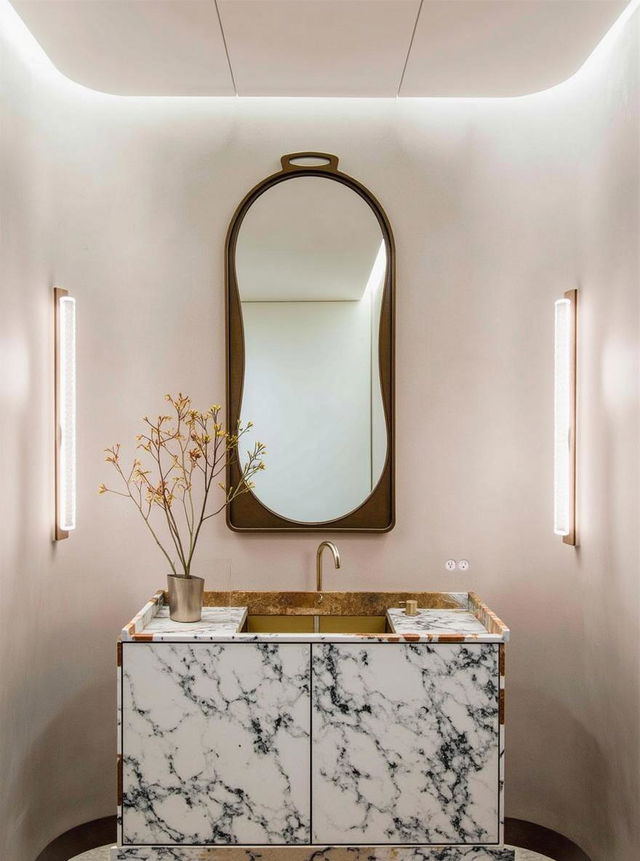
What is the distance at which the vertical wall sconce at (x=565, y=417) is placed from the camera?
2.59 metres

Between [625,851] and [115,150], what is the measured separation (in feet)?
9.50

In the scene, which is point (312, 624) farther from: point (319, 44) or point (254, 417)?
point (319, 44)

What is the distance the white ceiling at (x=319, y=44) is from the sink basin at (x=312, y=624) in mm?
1879

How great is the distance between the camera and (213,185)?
2746mm

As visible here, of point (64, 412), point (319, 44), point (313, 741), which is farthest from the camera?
point (64, 412)

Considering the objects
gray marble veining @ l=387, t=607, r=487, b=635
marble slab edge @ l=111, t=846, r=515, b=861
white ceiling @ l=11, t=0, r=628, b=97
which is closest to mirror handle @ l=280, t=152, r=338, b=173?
white ceiling @ l=11, t=0, r=628, b=97

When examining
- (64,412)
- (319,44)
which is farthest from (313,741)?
(319,44)

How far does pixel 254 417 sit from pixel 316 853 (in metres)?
1.40

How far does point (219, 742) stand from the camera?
6.98ft

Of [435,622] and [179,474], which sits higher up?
[179,474]

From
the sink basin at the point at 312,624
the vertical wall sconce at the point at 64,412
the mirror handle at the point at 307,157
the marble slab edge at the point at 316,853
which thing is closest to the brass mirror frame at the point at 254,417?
the mirror handle at the point at 307,157

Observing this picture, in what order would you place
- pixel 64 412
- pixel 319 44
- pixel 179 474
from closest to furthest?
pixel 319 44 < pixel 64 412 < pixel 179 474

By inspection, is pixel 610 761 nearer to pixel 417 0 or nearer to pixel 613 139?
pixel 613 139

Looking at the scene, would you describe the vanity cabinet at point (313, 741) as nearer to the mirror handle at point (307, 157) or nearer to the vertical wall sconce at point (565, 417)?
the vertical wall sconce at point (565, 417)
